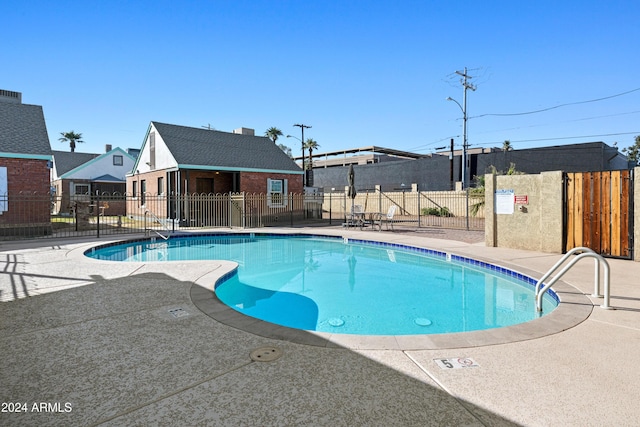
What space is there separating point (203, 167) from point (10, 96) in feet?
31.7

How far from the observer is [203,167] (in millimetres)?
18719

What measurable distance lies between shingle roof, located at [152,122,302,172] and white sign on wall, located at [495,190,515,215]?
1432 cm

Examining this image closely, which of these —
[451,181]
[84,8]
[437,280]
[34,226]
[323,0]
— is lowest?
[437,280]

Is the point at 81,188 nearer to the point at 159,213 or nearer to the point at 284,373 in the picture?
the point at 159,213

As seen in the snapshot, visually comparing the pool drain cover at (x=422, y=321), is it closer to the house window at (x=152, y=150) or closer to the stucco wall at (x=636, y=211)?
the stucco wall at (x=636, y=211)

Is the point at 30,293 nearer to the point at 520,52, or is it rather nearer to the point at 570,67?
the point at 520,52

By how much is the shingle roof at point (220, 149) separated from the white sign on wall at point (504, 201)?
14.3m

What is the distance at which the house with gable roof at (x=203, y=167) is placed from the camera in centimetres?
1883

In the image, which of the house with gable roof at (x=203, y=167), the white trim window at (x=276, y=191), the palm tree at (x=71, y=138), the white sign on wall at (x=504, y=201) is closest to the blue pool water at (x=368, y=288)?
the white sign on wall at (x=504, y=201)

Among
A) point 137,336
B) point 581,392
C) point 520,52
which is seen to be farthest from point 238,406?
point 520,52

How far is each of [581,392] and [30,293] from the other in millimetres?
6935

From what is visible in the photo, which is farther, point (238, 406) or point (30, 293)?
point (30, 293)

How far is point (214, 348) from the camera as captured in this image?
332 centimetres

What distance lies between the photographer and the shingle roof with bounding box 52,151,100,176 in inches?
1273
